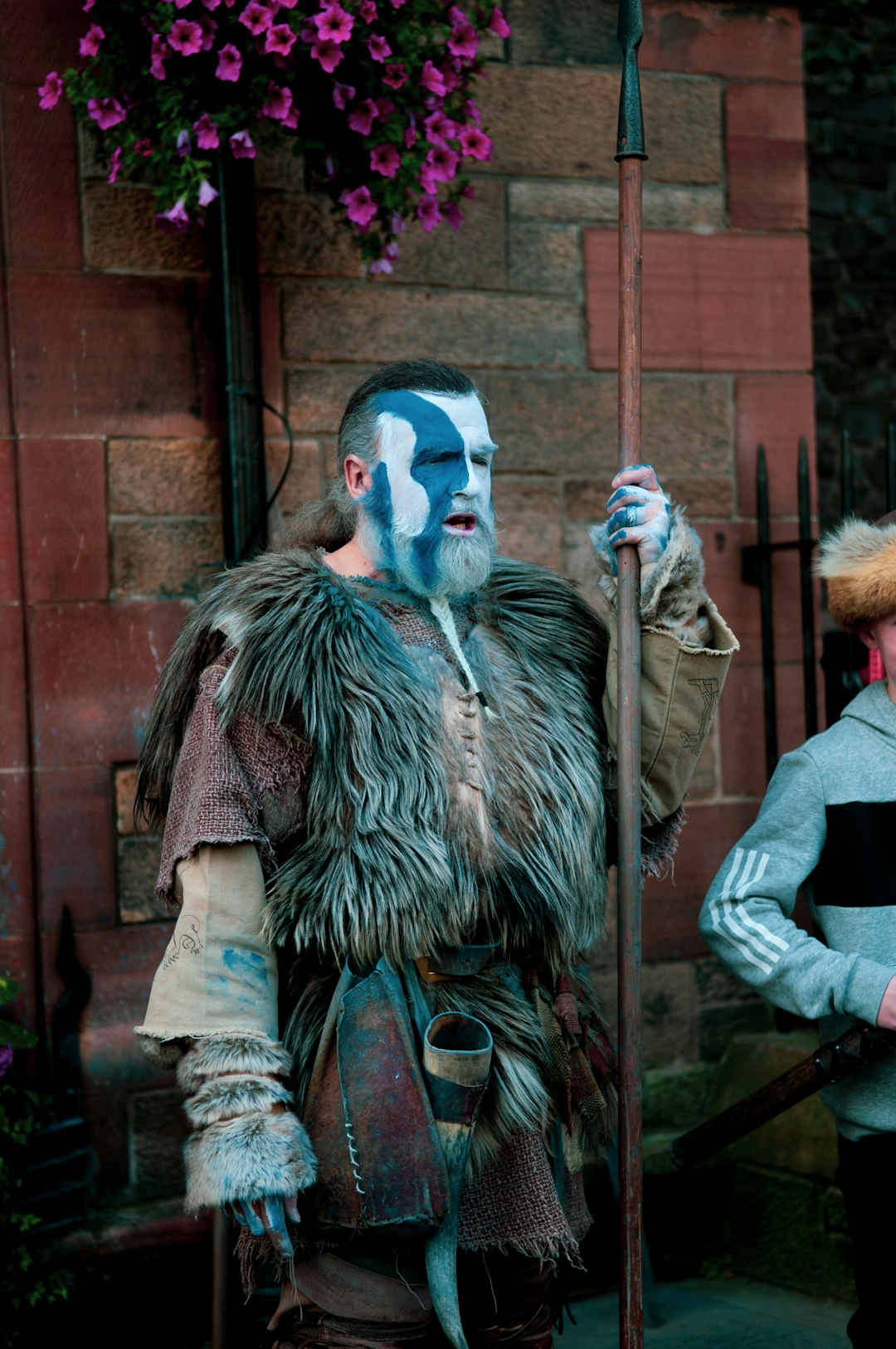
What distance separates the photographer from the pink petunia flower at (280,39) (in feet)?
10.0

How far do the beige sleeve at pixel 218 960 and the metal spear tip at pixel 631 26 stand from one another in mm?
1465

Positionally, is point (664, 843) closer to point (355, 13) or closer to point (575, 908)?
point (575, 908)

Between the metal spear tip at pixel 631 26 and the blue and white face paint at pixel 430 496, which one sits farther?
the metal spear tip at pixel 631 26

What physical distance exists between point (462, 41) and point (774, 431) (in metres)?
1.45

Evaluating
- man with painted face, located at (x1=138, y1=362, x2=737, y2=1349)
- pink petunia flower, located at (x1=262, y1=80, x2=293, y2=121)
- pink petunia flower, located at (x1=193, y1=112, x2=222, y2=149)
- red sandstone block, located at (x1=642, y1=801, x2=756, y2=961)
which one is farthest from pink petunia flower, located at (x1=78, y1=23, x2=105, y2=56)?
red sandstone block, located at (x1=642, y1=801, x2=756, y2=961)

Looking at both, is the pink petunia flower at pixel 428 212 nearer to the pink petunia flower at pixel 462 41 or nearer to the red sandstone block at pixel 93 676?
the pink petunia flower at pixel 462 41

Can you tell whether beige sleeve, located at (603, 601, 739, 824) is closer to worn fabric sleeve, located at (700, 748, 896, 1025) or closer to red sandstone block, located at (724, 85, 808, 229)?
worn fabric sleeve, located at (700, 748, 896, 1025)

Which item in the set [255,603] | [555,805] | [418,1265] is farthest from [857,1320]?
[255,603]

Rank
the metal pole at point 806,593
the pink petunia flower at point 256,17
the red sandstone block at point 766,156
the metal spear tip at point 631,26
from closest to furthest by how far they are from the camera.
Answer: the metal spear tip at point 631,26 < the pink petunia flower at point 256,17 < the metal pole at point 806,593 < the red sandstone block at point 766,156

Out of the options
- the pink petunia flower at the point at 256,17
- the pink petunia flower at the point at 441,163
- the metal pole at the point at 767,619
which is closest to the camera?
the pink petunia flower at the point at 256,17

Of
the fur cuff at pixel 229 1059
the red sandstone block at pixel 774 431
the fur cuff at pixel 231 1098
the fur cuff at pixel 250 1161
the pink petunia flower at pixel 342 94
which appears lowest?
the fur cuff at pixel 250 1161

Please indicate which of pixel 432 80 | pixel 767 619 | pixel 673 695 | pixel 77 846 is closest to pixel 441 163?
pixel 432 80

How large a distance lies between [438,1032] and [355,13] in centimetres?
221

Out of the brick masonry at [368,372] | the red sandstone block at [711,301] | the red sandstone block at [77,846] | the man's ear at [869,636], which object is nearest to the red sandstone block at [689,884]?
the brick masonry at [368,372]
